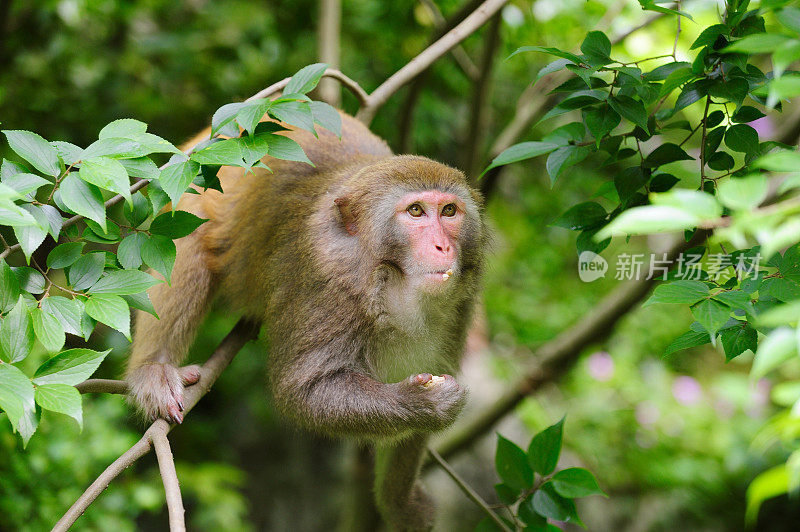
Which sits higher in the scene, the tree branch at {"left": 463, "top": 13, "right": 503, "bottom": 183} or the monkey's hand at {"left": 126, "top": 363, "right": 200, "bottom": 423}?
the tree branch at {"left": 463, "top": 13, "right": 503, "bottom": 183}

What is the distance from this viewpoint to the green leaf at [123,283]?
219cm

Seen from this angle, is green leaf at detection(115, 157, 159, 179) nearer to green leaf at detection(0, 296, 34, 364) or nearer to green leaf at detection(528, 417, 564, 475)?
green leaf at detection(0, 296, 34, 364)

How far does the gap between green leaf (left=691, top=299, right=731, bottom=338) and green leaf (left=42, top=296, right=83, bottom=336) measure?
1.74 m

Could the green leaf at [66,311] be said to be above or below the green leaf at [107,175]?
below

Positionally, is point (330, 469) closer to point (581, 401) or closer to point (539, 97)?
point (581, 401)

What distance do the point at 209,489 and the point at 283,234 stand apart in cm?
302

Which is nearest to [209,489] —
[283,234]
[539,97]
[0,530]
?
[0,530]

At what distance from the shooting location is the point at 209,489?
5.64m

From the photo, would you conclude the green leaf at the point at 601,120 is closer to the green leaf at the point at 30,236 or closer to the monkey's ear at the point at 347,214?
the monkey's ear at the point at 347,214

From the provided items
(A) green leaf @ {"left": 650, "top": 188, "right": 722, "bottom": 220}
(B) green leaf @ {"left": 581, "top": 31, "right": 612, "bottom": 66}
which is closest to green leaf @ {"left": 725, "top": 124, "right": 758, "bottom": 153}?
(B) green leaf @ {"left": 581, "top": 31, "right": 612, "bottom": 66}

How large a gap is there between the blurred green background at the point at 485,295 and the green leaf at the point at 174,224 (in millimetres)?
2976

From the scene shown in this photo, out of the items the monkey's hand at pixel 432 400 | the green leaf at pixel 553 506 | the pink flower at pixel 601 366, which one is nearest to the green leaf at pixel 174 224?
the monkey's hand at pixel 432 400

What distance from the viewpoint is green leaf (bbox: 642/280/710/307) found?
2127 millimetres

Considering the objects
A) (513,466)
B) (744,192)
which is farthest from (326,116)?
(513,466)
